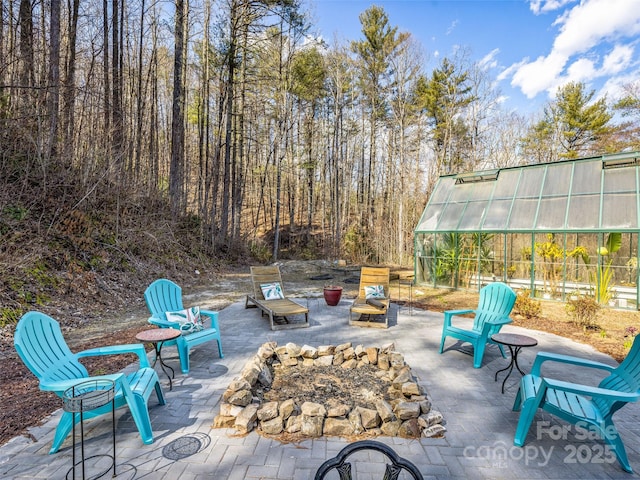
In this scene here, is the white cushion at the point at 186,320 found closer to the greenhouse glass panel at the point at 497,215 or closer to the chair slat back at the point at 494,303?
the chair slat back at the point at 494,303

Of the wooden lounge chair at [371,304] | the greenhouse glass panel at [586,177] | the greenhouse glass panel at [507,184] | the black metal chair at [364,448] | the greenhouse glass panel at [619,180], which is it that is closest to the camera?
the black metal chair at [364,448]

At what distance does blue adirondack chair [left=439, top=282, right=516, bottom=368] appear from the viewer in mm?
4086

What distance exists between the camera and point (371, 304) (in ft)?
19.4

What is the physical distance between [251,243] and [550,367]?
14033 mm

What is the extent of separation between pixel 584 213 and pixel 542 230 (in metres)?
0.97

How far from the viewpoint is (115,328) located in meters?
5.50

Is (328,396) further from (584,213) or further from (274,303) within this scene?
(584,213)

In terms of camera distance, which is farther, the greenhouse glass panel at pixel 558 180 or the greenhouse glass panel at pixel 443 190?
the greenhouse glass panel at pixel 443 190

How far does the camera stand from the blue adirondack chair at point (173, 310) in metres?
3.80

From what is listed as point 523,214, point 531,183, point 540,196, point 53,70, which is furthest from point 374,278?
point 53,70

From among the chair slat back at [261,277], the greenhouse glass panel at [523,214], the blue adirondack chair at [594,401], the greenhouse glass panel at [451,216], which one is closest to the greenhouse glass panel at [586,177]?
the greenhouse glass panel at [523,214]

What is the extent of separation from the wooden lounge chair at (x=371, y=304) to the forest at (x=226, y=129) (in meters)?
5.80

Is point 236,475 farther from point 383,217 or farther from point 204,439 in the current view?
point 383,217

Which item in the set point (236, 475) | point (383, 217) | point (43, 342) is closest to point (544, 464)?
point (236, 475)
